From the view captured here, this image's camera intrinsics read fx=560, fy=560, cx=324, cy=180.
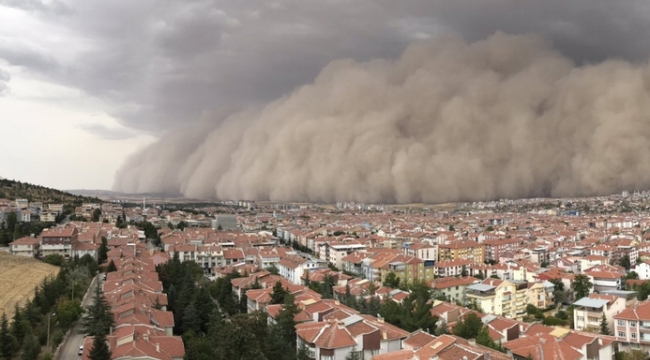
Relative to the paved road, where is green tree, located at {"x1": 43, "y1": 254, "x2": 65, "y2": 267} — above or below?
above

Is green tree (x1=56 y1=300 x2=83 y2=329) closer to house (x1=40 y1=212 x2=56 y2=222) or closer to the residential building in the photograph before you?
the residential building

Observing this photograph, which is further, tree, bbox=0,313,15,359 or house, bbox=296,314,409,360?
tree, bbox=0,313,15,359

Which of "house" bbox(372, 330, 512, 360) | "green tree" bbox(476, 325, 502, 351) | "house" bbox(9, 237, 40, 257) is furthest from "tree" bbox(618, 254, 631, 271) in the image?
"house" bbox(9, 237, 40, 257)

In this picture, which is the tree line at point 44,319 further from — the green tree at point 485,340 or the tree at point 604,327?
the tree at point 604,327

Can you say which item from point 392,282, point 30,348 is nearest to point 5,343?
point 30,348

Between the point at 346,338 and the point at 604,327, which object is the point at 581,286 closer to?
the point at 604,327

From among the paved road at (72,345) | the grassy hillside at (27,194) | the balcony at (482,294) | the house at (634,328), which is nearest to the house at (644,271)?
the balcony at (482,294)
